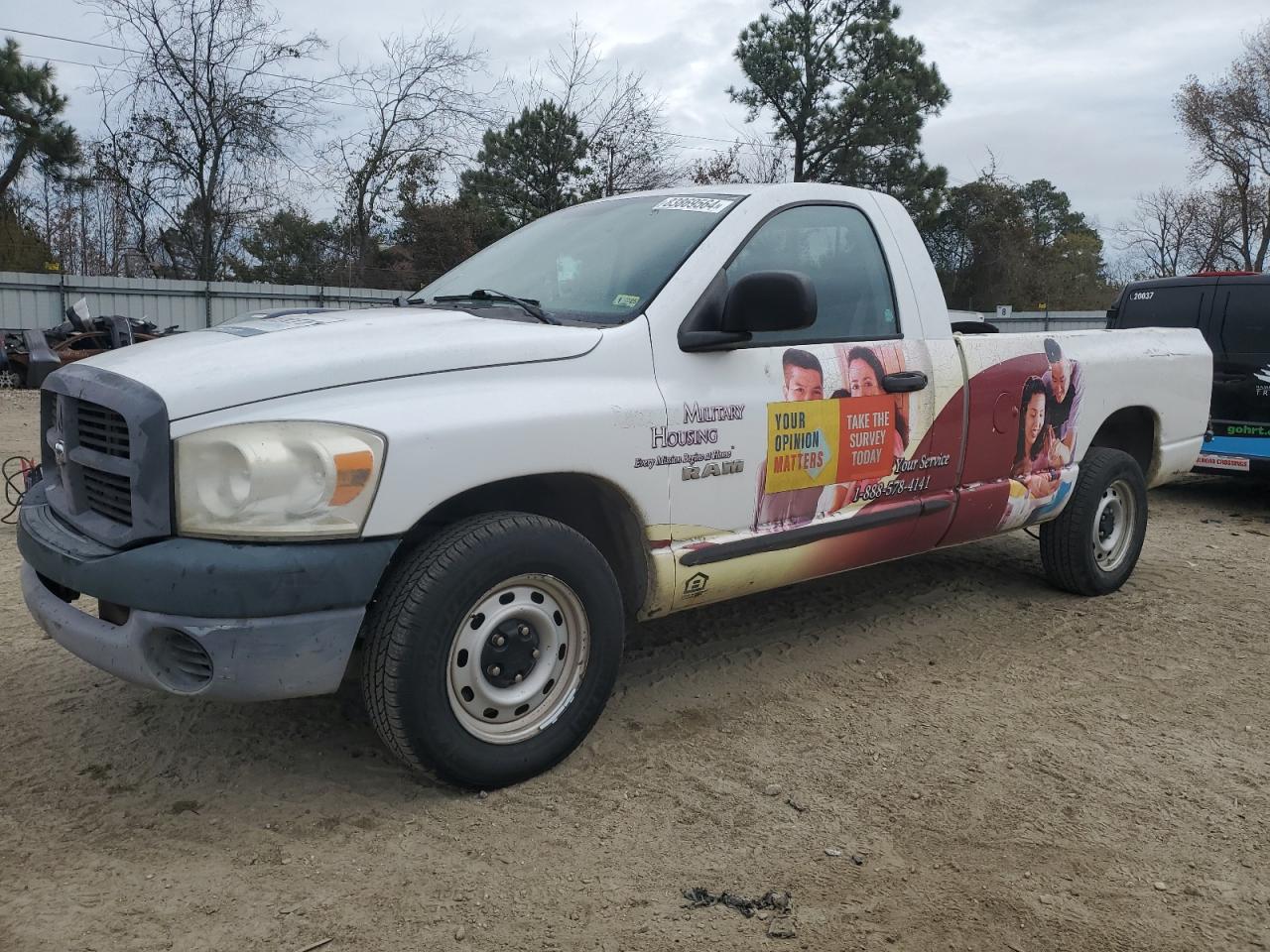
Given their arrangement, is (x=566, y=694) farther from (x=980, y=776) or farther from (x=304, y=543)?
(x=980, y=776)

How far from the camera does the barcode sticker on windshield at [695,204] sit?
377 centimetres

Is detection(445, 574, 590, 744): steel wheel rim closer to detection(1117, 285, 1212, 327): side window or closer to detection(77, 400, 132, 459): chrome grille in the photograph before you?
detection(77, 400, 132, 459): chrome grille

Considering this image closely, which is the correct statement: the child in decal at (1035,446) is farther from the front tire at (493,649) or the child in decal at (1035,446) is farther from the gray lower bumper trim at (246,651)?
the gray lower bumper trim at (246,651)

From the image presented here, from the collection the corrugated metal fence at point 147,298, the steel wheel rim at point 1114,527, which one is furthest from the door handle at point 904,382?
the corrugated metal fence at point 147,298

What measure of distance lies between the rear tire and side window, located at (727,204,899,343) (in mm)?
1707

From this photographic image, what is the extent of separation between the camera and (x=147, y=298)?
64.5ft

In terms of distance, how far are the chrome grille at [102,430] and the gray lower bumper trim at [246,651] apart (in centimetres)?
46

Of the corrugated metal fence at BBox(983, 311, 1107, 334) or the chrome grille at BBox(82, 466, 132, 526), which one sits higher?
the corrugated metal fence at BBox(983, 311, 1107, 334)

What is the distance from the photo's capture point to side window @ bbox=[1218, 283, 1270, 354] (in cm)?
808

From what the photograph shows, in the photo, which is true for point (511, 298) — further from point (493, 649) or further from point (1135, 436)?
point (1135, 436)

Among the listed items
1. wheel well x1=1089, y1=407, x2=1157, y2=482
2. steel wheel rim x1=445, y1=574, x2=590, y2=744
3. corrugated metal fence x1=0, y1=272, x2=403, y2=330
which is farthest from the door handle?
corrugated metal fence x1=0, y1=272, x2=403, y2=330

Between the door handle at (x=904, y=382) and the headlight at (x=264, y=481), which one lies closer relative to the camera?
the headlight at (x=264, y=481)

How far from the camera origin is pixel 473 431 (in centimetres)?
286

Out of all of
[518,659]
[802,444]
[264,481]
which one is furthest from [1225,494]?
[264,481]
